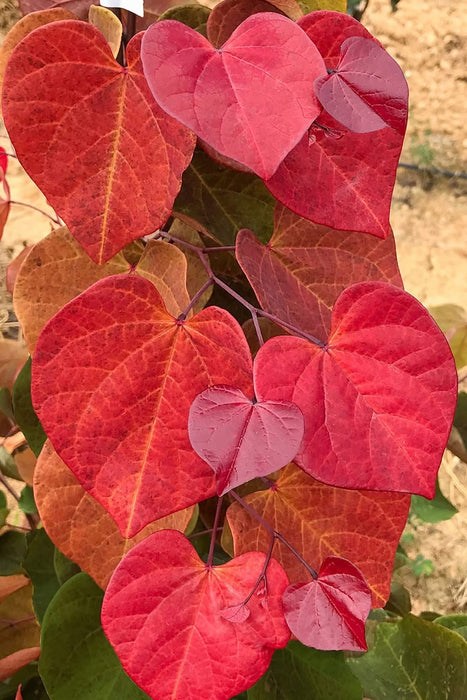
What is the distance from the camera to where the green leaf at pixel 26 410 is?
58cm

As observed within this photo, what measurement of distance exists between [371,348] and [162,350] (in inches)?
4.2

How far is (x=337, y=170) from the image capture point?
39cm

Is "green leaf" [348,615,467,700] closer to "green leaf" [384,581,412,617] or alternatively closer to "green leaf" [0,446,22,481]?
"green leaf" [384,581,412,617]

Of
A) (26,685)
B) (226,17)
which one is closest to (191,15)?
(226,17)

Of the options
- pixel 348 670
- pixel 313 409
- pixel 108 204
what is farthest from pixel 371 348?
pixel 348 670

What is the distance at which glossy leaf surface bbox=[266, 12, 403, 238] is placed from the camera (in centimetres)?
37

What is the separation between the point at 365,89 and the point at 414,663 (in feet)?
1.66

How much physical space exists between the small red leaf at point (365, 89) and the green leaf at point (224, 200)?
13 cm

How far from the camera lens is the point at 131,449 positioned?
364 mm

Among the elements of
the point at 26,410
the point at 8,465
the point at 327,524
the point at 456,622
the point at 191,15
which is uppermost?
the point at 191,15

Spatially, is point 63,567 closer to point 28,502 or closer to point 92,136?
point 28,502

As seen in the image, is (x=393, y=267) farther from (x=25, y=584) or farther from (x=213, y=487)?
(x=25, y=584)

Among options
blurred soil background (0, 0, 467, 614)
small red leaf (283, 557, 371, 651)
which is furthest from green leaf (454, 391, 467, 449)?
blurred soil background (0, 0, 467, 614)

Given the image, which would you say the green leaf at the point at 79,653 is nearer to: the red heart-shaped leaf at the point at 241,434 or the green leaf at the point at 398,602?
the red heart-shaped leaf at the point at 241,434
